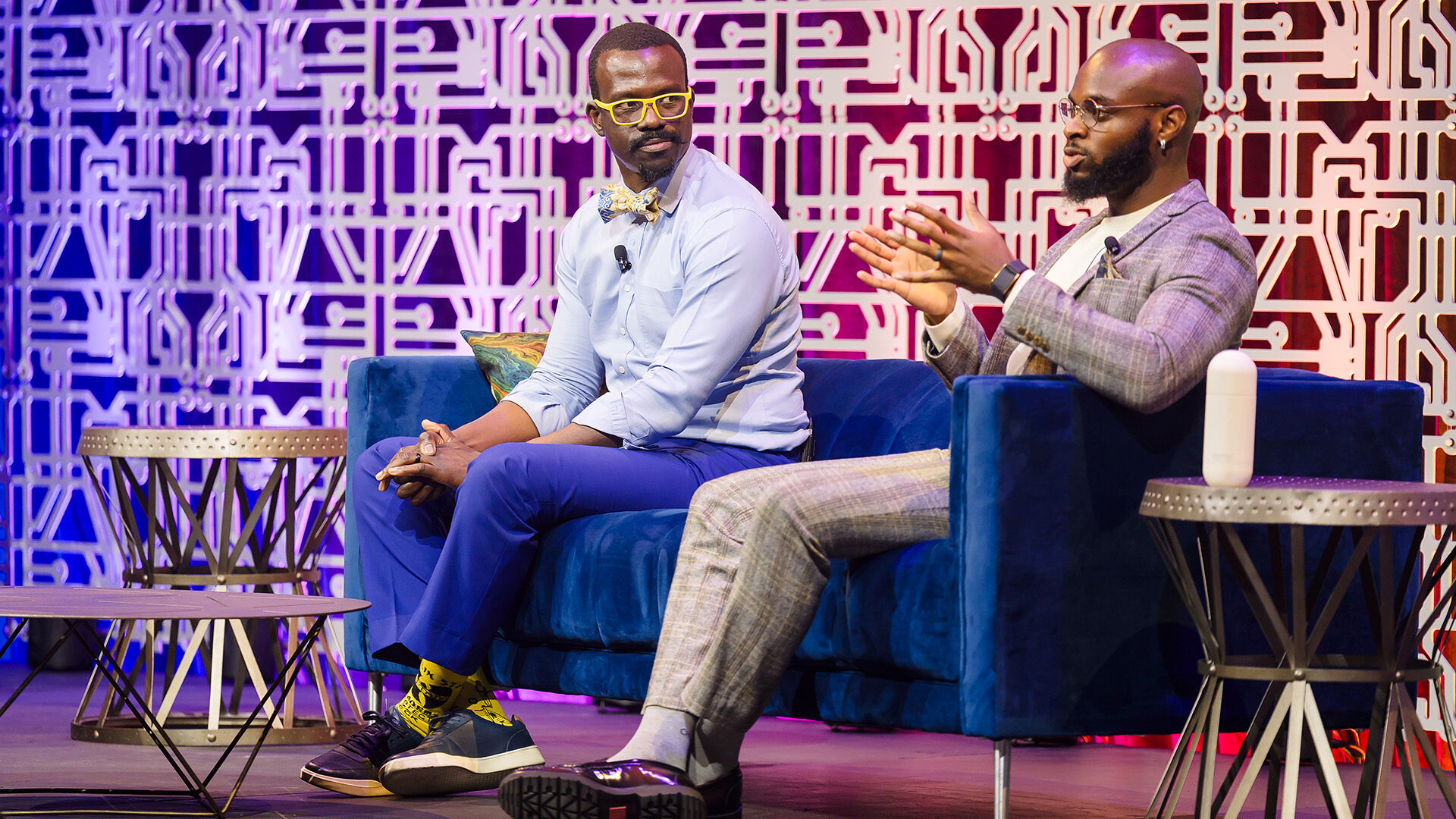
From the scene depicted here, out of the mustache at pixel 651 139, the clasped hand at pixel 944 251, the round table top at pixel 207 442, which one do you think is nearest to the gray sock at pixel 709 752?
the clasped hand at pixel 944 251

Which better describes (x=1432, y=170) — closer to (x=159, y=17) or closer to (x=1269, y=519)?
(x=1269, y=519)

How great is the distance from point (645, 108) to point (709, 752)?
134 cm

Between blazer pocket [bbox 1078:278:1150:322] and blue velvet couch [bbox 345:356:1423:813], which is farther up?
blazer pocket [bbox 1078:278:1150:322]

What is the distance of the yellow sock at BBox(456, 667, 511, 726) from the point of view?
3.42 metres

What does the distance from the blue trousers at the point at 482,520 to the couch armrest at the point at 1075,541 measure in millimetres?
798

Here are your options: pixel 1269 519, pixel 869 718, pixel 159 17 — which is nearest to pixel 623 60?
pixel 869 718

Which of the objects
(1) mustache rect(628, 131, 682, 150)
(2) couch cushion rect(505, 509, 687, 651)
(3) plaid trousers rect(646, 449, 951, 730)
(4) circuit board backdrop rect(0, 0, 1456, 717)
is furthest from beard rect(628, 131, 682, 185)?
(4) circuit board backdrop rect(0, 0, 1456, 717)

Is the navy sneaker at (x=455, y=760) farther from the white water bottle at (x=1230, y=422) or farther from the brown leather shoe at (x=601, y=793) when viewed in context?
the white water bottle at (x=1230, y=422)

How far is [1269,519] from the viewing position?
2.50 m

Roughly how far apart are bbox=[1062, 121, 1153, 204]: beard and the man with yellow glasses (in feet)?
2.22

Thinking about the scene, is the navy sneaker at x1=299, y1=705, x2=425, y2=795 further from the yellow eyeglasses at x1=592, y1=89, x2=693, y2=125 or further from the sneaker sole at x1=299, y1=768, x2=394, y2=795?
the yellow eyeglasses at x1=592, y1=89, x2=693, y2=125

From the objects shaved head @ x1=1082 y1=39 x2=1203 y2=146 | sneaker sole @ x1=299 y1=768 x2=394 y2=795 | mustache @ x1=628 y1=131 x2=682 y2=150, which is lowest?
sneaker sole @ x1=299 y1=768 x2=394 y2=795

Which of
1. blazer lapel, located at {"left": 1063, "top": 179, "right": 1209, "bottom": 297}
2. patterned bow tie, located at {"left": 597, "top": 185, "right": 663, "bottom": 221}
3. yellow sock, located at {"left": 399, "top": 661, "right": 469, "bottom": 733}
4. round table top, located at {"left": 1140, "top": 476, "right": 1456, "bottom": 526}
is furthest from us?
patterned bow tie, located at {"left": 597, "top": 185, "right": 663, "bottom": 221}

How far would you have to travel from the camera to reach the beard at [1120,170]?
3.09 metres
